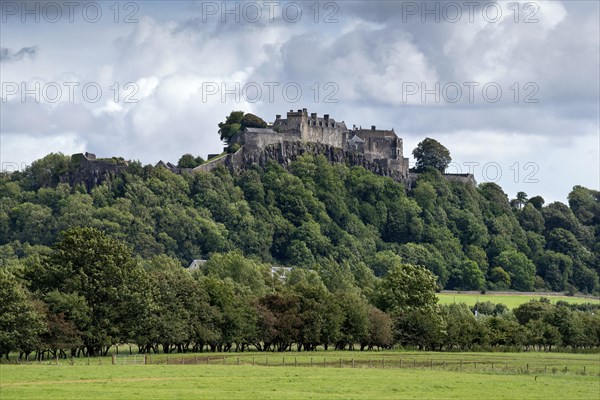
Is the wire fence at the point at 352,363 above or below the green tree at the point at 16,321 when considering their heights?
below

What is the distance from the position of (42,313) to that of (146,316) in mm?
9567

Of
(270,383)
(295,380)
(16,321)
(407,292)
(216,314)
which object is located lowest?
(270,383)

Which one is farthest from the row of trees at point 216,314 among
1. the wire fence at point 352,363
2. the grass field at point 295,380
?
the grass field at point 295,380

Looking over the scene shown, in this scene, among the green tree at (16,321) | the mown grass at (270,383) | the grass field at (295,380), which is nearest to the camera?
the mown grass at (270,383)

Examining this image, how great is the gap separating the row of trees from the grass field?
7382 mm

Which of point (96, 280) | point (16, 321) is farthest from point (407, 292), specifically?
point (16, 321)

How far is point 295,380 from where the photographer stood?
7506 cm

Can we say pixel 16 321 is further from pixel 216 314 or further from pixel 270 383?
pixel 270 383

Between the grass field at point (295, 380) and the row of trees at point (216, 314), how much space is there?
24.2 feet

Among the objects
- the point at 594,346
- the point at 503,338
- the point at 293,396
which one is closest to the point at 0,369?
the point at 293,396

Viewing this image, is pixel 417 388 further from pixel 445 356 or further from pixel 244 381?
pixel 445 356

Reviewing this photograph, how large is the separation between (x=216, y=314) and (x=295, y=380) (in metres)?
40.5

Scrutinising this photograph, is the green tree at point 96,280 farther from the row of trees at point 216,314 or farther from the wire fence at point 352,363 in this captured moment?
the wire fence at point 352,363

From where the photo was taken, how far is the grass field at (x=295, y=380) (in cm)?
6644
